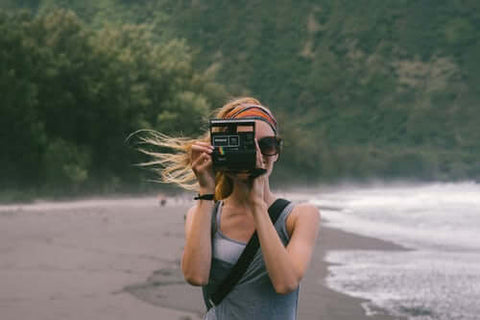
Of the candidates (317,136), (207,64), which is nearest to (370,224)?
(317,136)

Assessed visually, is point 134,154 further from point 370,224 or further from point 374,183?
point 374,183

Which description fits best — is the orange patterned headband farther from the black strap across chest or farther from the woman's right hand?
the black strap across chest

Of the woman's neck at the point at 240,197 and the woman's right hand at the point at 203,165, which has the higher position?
the woman's right hand at the point at 203,165

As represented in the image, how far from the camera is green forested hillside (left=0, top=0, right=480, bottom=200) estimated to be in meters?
43.8

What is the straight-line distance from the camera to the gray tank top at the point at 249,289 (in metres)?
2.33

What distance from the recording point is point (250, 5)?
507 ft

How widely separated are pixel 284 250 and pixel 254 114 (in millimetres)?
400

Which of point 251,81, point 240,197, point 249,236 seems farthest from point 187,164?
point 251,81

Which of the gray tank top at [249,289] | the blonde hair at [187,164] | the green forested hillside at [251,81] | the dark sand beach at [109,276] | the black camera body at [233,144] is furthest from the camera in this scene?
the green forested hillside at [251,81]

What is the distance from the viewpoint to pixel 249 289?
2.34 meters

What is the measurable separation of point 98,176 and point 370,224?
77.6ft

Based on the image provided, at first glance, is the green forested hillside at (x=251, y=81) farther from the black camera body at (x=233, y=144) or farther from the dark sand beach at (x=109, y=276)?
the black camera body at (x=233, y=144)

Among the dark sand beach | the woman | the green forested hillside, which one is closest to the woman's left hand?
the woman

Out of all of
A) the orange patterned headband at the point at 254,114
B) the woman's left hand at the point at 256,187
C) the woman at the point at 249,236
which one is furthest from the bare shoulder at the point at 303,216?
the orange patterned headband at the point at 254,114
